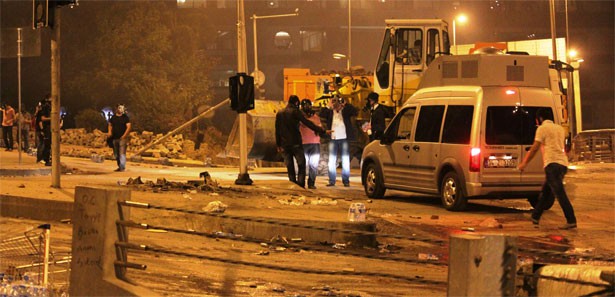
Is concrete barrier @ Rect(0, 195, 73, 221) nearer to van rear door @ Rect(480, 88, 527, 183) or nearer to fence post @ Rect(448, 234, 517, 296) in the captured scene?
van rear door @ Rect(480, 88, 527, 183)

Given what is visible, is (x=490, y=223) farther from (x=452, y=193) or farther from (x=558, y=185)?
(x=452, y=193)

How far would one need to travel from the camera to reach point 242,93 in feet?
57.7

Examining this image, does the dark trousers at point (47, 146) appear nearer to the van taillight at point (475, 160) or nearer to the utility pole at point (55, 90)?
the utility pole at point (55, 90)

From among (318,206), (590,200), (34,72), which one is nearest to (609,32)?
(34,72)

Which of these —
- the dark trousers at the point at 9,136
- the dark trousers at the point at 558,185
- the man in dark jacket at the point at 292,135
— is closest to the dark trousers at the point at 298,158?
the man in dark jacket at the point at 292,135

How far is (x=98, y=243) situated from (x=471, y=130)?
964 cm

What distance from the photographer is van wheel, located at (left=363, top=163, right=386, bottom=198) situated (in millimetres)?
17938

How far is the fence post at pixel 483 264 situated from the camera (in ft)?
15.4

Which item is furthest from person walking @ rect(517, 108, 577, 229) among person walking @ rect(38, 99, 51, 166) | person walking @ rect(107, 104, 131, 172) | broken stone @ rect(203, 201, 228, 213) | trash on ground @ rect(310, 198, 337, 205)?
person walking @ rect(38, 99, 51, 166)

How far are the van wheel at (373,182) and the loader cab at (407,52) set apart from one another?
236 inches

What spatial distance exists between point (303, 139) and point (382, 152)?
208cm

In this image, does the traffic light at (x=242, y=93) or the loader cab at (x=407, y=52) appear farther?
the loader cab at (x=407, y=52)

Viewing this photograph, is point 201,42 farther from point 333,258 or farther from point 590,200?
point 333,258

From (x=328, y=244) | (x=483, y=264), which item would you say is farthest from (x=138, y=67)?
(x=483, y=264)
